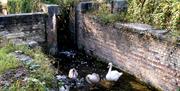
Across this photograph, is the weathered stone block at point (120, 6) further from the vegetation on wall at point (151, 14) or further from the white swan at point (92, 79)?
the white swan at point (92, 79)

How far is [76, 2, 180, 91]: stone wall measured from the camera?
8398 mm

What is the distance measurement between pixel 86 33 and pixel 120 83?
3085 millimetres

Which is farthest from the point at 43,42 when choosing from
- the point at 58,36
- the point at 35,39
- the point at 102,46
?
the point at 102,46

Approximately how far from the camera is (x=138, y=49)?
31.1ft

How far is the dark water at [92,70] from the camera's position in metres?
9.09

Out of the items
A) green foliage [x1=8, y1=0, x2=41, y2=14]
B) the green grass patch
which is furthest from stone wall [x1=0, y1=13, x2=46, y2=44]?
the green grass patch

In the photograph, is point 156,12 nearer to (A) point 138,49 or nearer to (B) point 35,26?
(A) point 138,49

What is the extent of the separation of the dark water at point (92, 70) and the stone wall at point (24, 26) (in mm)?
1209

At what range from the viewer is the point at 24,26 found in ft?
35.9

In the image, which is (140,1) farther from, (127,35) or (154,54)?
(154,54)

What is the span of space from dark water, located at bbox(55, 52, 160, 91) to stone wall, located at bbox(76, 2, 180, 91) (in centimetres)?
21

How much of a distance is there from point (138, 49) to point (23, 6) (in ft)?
16.7

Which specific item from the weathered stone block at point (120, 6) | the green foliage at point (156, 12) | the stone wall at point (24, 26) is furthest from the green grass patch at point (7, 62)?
the weathered stone block at point (120, 6)

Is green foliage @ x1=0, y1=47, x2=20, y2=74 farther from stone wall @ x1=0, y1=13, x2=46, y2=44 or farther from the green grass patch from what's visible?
stone wall @ x1=0, y1=13, x2=46, y2=44
